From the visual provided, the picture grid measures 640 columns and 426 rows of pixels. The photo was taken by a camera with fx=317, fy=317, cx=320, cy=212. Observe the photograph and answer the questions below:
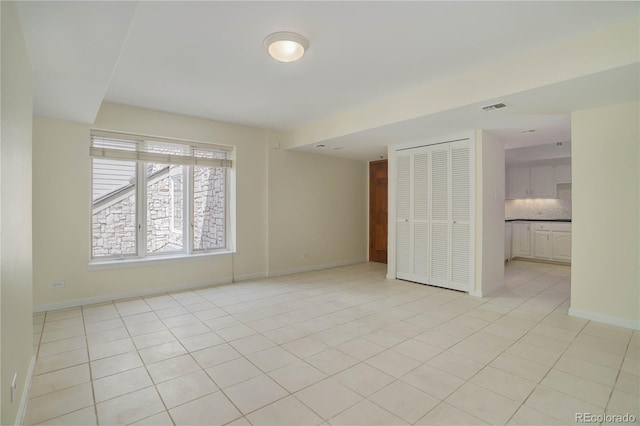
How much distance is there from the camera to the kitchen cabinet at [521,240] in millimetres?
7277

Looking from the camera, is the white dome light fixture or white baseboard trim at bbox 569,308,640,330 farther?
white baseboard trim at bbox 569,308,640,330

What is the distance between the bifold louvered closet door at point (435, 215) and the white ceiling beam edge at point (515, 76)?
4.17 feet

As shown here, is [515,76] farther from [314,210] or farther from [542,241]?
[542,241]

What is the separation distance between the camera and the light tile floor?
1.97 metres

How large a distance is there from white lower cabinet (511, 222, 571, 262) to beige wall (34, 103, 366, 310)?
362cm

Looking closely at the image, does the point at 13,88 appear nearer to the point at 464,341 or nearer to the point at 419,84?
the point at 419,84

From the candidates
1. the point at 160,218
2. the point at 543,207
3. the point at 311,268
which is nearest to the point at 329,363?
the point at 160,218

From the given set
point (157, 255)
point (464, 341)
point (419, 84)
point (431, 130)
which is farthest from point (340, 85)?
point (157, 255)

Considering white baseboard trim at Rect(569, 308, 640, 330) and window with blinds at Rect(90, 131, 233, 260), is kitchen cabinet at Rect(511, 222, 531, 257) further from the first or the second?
window with blinds at Rect(90, 131, 233, 260)

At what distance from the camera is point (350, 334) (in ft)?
10.2

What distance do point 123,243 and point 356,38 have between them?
4055 millimetres

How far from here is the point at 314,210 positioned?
6.38 metres

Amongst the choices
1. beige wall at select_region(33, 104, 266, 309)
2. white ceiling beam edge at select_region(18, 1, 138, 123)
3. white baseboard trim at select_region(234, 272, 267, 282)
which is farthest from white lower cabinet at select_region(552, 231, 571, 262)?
white ceiling beam edge at select_region(18, 1, 138, 123)

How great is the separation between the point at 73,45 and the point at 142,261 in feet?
9.98
